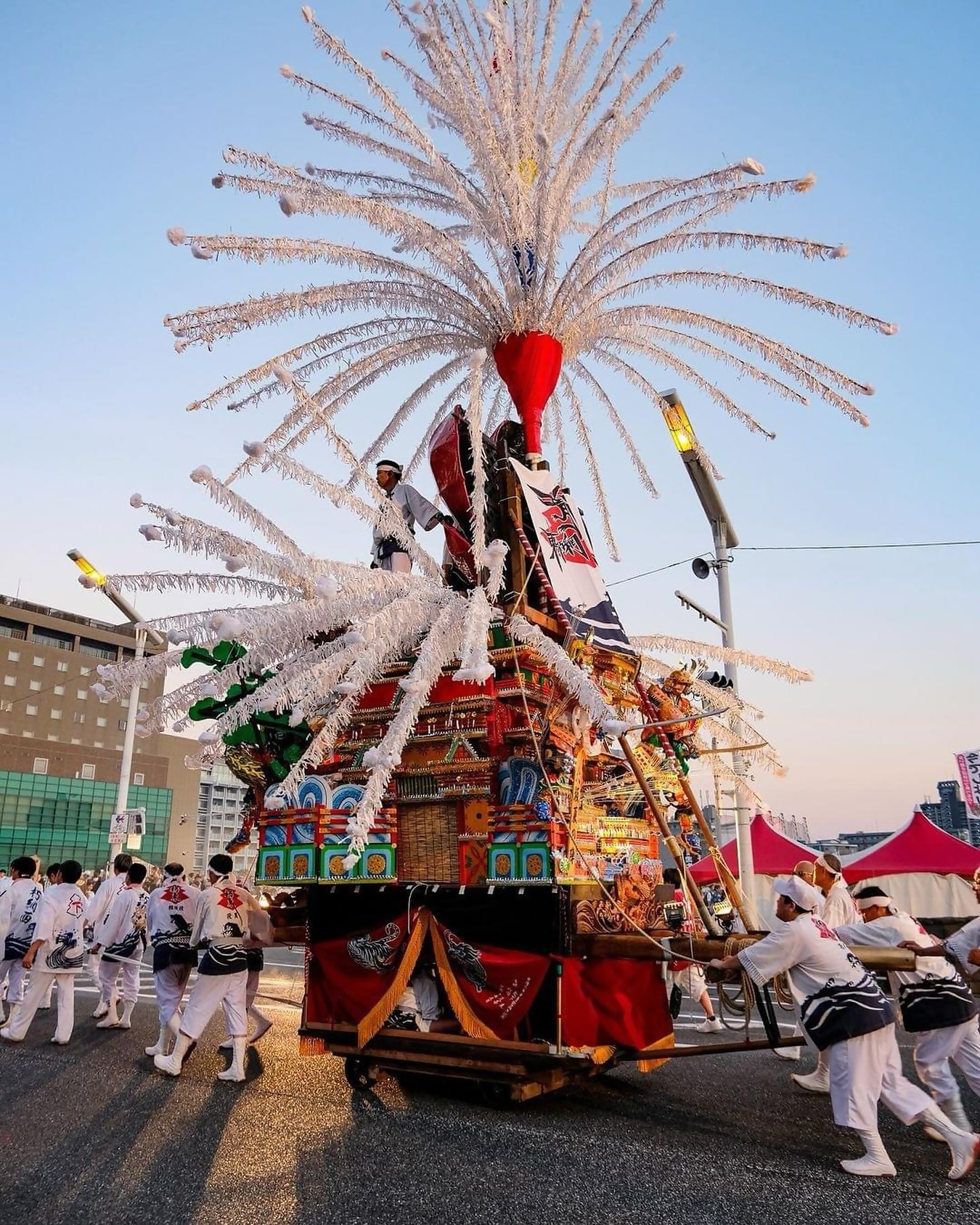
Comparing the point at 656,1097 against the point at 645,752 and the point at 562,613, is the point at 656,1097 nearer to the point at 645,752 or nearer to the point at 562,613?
the point at 645,752

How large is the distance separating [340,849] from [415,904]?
2.36 ft

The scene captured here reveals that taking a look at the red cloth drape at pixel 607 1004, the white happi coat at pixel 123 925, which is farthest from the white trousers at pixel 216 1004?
the red cloth drape at pixel 607 1004

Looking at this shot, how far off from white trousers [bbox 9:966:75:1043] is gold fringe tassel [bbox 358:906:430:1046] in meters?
4.44

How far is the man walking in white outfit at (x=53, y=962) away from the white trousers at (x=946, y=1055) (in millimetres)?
7866

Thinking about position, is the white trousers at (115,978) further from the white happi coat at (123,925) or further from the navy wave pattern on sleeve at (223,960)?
the navy wave pattern on sleeve at (223,960)

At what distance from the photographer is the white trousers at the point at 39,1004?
28.0 ft

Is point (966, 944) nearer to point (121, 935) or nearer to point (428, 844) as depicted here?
point (428, 844)

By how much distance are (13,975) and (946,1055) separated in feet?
32.4

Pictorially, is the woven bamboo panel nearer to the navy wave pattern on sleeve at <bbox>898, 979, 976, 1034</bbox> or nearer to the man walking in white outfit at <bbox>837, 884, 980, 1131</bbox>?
the man walking in white outfit at <bbox>837, 884, 980, 1131</bbox>

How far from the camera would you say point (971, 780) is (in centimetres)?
1631

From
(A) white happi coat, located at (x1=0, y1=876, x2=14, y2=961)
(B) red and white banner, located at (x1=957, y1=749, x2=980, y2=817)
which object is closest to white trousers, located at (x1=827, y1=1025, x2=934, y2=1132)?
(A) white happi coat, located at (x1=0, y1=876, x2=14, y2=961)

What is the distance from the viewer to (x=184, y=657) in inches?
224

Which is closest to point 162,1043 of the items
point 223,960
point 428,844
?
point 223,960

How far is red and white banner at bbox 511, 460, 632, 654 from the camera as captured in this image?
653 cm
